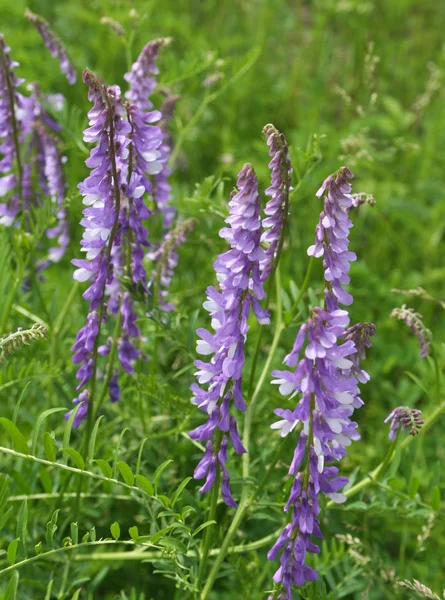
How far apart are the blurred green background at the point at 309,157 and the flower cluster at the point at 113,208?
24cm

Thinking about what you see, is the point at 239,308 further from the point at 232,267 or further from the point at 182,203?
the point at 182,203

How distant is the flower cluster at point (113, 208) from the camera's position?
1773 mm

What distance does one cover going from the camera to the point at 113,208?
6.11ft

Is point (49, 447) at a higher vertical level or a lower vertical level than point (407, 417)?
lower

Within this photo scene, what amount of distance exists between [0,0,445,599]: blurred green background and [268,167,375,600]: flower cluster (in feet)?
1.61

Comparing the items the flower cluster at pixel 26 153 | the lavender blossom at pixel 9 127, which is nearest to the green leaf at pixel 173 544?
the flower cluster at pixel 26 153

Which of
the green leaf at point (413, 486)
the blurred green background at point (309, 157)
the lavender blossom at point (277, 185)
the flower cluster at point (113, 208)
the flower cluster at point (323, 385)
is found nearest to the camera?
the flower cluster at point (323, 385)

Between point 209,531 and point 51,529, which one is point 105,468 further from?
point 209,531

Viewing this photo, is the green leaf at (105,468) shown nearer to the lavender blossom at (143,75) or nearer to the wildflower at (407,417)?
the wildflower at (407,417)

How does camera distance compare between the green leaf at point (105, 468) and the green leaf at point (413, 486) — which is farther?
the green leaf at point (413, 486)

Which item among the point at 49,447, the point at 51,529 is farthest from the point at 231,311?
the point at 51,529

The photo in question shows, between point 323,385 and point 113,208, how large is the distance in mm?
647

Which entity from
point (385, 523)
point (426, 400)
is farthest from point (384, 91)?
point (385, 523)

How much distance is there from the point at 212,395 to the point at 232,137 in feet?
10.4
